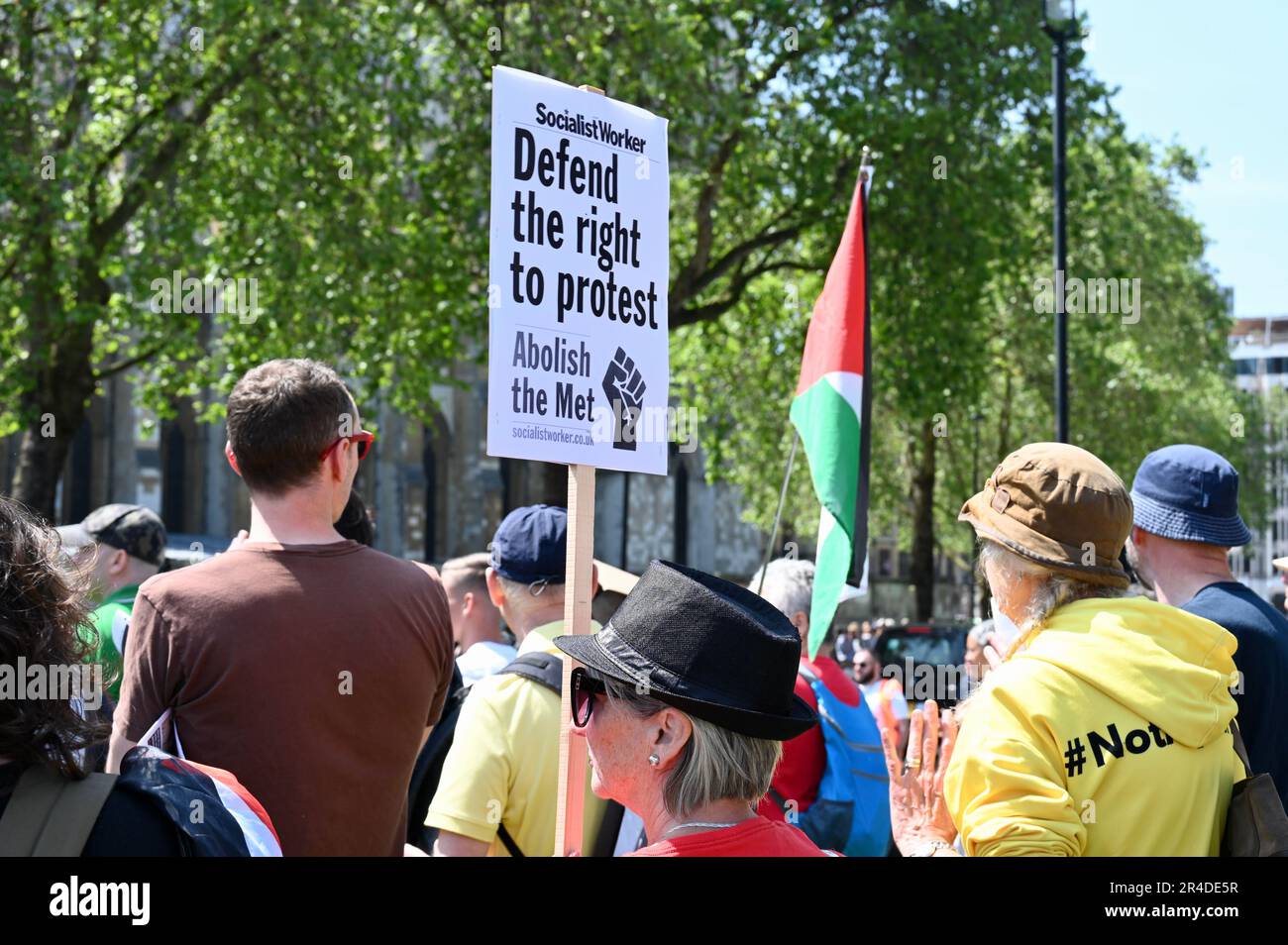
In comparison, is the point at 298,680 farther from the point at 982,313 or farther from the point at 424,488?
the point at 424,488

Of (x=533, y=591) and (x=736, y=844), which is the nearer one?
(x=736, y=844)

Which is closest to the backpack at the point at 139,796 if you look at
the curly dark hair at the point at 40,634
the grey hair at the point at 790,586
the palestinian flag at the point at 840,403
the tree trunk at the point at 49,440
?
the curly dark hair at the point at 40,634

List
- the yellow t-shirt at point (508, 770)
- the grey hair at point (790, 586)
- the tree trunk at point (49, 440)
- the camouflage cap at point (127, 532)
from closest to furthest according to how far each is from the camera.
Result: 1. the yellow t-shirt at point (508, 770)
2. the camouflage cap at point (127, 532)
3. the grey hair at point (790, 586)
4. the tree trunk at point (49, 440)

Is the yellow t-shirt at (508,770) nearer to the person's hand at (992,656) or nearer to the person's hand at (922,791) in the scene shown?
the person's hand at (922,791)

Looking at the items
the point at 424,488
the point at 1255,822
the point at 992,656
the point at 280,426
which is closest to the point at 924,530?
the point at 424,488

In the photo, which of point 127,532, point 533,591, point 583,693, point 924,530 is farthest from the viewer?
point 924,530

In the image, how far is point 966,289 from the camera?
20.5m

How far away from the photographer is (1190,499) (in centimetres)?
386

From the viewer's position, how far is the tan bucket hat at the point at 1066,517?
299 cm

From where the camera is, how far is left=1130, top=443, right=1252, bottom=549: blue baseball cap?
12.6 ft

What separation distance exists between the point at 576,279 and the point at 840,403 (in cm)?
263

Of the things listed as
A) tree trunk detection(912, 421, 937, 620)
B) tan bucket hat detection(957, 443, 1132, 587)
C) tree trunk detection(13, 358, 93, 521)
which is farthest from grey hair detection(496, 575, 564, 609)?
tree trunk detection(912, 421, 937, 620)

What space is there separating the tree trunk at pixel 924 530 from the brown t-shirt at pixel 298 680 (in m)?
26.8

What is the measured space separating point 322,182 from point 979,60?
29.9 feet
